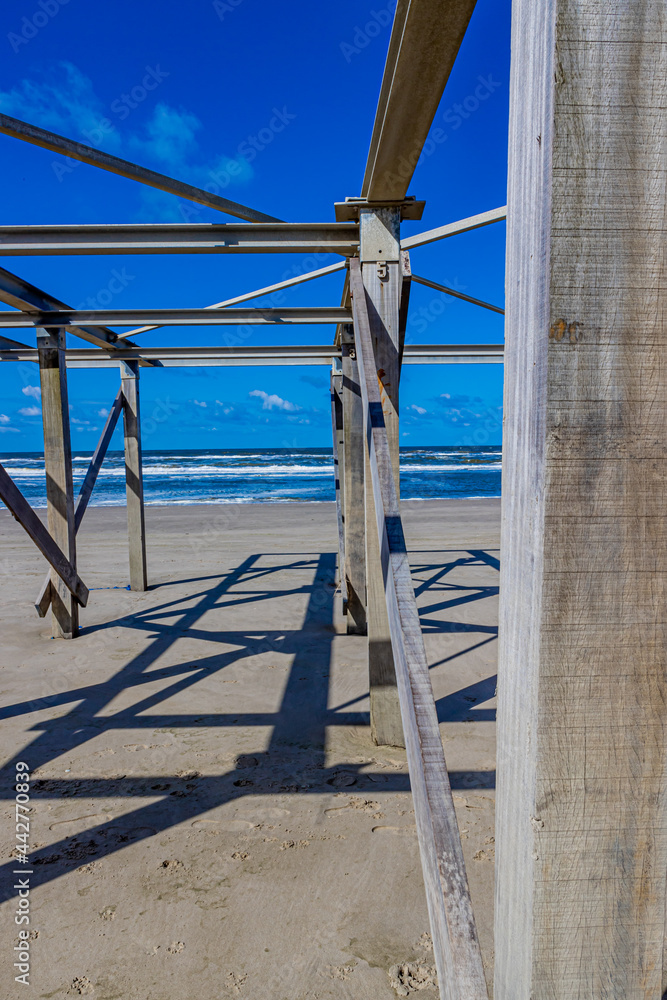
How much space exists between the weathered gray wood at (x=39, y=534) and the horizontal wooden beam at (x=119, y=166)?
1.99 meters

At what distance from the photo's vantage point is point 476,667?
221 inches

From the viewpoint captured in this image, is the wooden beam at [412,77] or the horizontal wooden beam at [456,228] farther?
the horizontal wooden beam at [456,228]

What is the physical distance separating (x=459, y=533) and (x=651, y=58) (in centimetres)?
1352

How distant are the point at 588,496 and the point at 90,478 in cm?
754

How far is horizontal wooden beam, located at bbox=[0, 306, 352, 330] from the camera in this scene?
228 inches

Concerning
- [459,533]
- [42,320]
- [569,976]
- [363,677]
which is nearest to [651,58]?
[569,976]

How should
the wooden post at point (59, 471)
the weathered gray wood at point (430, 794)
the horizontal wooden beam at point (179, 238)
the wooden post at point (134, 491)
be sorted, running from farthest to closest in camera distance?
the wooden post at point (134, 491) → the wooden post at point (59, 471) → the horizontal wooden beam at point (179, 238) → the weathered gray wood at point (430, 794)

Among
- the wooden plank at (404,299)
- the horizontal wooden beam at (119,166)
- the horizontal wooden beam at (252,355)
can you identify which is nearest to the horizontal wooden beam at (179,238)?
the horizontal wooden beam at (119,166)

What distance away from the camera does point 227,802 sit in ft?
11.6

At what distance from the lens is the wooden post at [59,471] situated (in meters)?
6.38

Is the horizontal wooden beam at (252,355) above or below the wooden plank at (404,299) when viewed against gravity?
above

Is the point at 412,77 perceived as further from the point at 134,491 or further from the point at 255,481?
the point at 255,481

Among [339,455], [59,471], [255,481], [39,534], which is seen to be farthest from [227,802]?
[255,481]

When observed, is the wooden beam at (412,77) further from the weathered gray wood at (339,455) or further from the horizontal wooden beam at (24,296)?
the weathered gray wood at (339,455)
